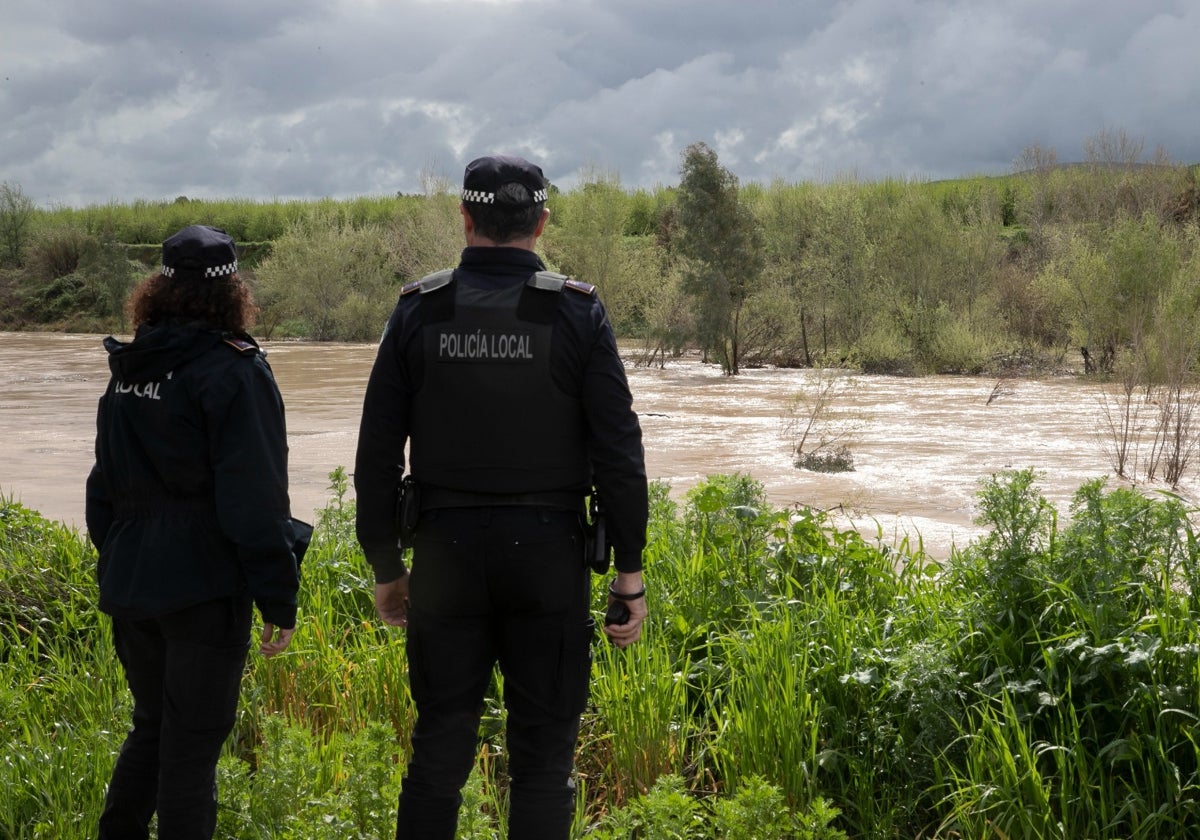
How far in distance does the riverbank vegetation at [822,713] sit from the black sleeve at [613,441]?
24.4 inches

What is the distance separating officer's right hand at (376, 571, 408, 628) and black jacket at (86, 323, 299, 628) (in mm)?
214

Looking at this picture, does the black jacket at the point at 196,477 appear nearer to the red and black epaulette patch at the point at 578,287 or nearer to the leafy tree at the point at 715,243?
the red and black epaulette patch at the point at 578,287

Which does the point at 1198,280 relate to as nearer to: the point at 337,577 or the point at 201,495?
the point at 337,577

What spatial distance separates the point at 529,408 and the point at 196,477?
79 centimetres

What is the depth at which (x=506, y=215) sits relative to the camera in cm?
274

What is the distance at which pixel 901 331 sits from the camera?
87.8 ft

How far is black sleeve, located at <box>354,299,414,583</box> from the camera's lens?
9.11 ft

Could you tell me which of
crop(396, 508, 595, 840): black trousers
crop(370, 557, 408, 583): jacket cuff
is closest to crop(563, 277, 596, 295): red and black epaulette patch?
crop(396, 508, 595, 840): black trousers

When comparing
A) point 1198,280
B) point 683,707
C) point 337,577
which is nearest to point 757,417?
point 1198,280

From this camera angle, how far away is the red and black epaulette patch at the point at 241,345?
9.27 ft

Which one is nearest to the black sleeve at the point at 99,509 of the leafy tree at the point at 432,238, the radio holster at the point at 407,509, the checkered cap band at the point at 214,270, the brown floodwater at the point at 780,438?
the checkered cap band at the point at 214,270

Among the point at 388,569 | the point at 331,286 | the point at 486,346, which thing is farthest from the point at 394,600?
the point at 331,286

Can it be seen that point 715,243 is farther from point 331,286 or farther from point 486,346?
point 486,346

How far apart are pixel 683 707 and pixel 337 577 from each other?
85.3 inches
